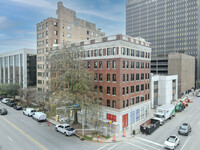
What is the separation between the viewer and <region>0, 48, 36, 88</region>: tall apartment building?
64125 mm

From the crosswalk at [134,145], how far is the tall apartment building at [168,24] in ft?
303

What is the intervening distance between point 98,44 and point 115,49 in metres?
5.07

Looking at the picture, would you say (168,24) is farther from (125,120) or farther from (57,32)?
(125,120)

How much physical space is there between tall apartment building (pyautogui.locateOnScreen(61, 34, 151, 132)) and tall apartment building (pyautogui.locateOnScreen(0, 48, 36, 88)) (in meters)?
38.8

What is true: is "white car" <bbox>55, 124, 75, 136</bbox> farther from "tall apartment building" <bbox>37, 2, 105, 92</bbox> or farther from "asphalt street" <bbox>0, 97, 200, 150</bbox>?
"tall apartment building" <bbox>37, 2, 105, 92</bbox>

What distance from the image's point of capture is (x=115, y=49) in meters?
30.4

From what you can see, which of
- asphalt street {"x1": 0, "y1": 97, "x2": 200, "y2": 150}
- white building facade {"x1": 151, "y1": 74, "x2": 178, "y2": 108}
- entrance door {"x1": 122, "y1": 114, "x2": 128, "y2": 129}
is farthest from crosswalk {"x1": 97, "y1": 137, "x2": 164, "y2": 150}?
white building facade {"x1": 151, "y1": 74, "x2": 178, "y2": 108}

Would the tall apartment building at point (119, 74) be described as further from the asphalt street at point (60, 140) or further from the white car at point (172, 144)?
the white car at point (172, 144)

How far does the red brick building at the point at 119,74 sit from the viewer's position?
99.2 feet

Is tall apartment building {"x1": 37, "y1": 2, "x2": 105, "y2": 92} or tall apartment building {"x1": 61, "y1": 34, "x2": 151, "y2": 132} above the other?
tall apartment building {"x1": 37, "y1": 2, "x2": 105, "y2": 92}

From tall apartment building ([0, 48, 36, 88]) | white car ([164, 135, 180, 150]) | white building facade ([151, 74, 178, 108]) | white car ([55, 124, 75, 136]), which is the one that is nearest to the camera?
white car ([164, 135, 180, 150])

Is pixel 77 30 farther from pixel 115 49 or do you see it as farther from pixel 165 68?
pixel 165 68

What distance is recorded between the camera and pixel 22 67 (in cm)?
6662

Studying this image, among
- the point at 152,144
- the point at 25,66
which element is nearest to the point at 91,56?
the point at 152,144
